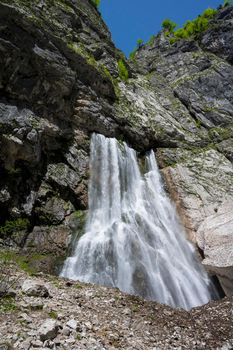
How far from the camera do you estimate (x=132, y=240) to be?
48.6ft

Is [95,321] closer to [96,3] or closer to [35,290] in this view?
[35,290]

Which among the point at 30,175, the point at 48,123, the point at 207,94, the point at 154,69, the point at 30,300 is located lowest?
the point at 30,300

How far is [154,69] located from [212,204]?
25659mm

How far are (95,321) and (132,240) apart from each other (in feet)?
26.7

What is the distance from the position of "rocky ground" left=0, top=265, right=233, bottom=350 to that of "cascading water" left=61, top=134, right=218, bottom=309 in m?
3.89

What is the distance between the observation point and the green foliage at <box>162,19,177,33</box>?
2127 inches

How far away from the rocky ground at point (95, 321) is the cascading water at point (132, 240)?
12.8 ft

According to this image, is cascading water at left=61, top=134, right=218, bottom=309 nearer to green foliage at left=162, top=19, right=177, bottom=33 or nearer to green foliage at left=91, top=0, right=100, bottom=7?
green foliage at left=91, top=0, right=100, bottom=7

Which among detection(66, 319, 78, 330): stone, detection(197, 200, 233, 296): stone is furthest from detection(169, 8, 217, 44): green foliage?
detection(66, 319, 78, 330): stone

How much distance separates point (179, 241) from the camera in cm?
1688

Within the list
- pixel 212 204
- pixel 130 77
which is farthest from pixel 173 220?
pixel 130 77

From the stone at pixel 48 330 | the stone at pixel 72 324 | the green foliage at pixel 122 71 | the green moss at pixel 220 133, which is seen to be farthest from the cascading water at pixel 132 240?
the green foliage at pixel 122 71

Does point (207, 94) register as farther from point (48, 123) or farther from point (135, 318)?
point (135, 318)

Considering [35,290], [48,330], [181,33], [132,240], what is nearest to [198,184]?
[132,240]
